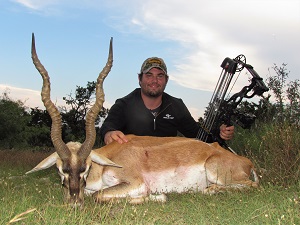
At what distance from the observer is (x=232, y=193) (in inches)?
203

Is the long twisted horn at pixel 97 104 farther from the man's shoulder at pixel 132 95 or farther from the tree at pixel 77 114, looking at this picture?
the tree at pixel 77 114

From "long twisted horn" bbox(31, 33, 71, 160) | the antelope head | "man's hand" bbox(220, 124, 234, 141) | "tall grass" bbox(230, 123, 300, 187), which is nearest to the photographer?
the antelope head

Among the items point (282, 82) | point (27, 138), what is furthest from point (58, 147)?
point (27, 138)

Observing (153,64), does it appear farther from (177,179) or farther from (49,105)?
(49,105)

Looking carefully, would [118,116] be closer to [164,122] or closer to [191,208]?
[164,122]

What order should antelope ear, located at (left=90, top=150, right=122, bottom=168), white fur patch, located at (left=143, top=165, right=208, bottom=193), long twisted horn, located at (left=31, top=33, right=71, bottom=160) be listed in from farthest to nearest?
white fur patch, located at (left=143, top=165, right=208, bottom=193) → antelope ear, located at (left=90, top=150, right=122, bottom=168) → long twisted horn, located at (left=31, top=33, right=71, bottom=160)

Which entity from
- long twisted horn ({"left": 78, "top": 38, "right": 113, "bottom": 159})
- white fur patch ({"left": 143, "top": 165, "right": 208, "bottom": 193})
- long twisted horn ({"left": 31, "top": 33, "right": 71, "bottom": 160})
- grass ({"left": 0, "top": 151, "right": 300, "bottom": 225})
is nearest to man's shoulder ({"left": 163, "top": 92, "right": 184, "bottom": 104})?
white fur patch ({"left": 143, "top": 165, "right": 208, "bottom": 193})

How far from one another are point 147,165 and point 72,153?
3.59ft

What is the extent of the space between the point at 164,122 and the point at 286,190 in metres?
2.86

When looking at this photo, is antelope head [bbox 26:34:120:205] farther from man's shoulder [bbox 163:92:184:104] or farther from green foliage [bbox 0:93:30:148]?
green foliage [bbox 0:93:30:148]

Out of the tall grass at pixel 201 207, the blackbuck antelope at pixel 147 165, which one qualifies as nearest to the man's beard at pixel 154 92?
the blackbuck antelope at pixel 147 165

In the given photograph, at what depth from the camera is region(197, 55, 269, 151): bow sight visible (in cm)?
669

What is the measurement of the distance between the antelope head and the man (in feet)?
7.01

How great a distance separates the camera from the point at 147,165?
543 cm
